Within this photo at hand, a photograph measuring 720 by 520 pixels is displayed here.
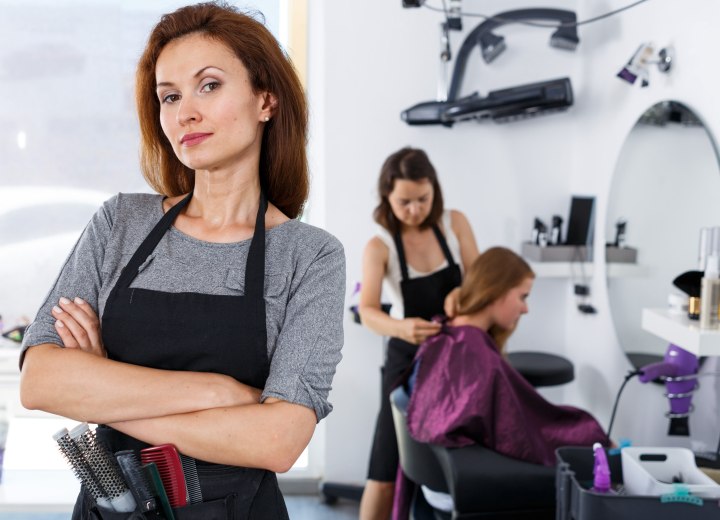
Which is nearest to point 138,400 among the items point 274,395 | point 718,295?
point 274,395

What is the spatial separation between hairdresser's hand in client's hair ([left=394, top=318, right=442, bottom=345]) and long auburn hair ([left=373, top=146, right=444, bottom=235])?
36cm

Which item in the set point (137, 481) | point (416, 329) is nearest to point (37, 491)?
Result: point (416, 329)

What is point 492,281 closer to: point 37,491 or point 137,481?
point 137,481

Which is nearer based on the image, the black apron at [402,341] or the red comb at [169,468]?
the red comb at [169,468]

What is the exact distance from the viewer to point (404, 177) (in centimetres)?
262

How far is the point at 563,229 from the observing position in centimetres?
322

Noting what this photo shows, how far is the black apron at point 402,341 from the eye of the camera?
2600 mm

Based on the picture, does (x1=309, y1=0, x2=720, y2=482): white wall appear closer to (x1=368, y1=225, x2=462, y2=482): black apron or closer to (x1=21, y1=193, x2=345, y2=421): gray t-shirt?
(x1=368, y1=225, x2=462, y2=482): black apron

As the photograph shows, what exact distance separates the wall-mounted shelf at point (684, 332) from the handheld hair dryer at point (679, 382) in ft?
0.50

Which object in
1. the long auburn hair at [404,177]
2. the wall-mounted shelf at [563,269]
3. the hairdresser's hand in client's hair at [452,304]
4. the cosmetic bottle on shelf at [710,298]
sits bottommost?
the hairdresser's hand in client's hair at [452,304]

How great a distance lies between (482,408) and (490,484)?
0.85 feet

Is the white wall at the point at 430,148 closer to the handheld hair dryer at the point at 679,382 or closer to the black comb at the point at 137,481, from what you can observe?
the handheld hair dryer at the point at 679,382

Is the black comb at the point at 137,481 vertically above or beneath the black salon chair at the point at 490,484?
above

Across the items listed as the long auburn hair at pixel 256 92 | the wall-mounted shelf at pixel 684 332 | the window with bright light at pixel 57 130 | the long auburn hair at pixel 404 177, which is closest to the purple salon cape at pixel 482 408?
the wall-mounted shelf at pixel 684 332
